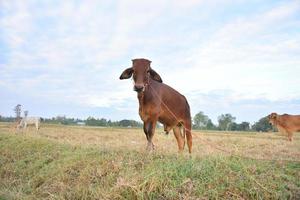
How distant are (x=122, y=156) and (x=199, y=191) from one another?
2.32m

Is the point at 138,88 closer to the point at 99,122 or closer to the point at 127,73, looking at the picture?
the point at 127,73

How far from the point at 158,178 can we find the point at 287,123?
20.1 m

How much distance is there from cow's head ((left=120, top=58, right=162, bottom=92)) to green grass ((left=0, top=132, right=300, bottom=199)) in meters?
1.50

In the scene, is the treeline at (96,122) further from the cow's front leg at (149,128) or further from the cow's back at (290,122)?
the cow's front leg at (149,128)

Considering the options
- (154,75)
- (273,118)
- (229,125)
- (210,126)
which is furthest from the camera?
(210,126)

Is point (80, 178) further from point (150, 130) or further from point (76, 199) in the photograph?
point (150, 130)

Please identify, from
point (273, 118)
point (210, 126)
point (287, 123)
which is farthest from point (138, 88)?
point (210, 126)

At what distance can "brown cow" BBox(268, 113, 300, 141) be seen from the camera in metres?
24.2

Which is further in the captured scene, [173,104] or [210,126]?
[210,126]

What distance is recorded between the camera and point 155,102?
938 cm

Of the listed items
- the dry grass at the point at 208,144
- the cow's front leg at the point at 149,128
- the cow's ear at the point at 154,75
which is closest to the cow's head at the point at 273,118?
the dry grass at the point at 208,144

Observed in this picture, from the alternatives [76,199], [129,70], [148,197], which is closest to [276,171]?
[148,197]

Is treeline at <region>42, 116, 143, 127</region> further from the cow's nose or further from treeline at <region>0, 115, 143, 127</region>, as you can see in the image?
the cow's nose

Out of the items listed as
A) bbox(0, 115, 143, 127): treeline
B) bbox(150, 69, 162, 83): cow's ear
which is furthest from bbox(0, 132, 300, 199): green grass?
bbox(0, 115, 143, 127): treeline
